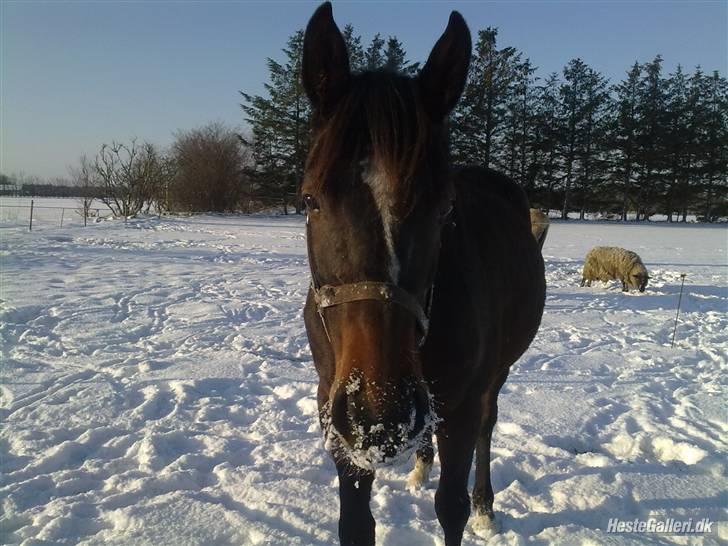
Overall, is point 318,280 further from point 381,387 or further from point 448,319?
point 448,319

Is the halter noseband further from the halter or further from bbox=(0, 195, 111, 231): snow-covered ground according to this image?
bbox=(0, 195, 111, 231): snow-covered ground

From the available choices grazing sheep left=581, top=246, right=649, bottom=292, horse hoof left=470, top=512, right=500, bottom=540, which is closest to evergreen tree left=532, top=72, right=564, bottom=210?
grazing sheep left=581, top=246, right=649, bottom=292

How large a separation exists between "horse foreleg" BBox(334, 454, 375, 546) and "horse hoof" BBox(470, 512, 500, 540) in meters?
0.98

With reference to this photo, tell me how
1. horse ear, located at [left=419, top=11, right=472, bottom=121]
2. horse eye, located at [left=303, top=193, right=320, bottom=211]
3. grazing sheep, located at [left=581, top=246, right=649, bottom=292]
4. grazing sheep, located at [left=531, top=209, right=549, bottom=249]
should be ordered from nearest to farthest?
horse eye, located at [left=303, top=193, right=320, bottom=211]
horse ear, located at [left=419, top=11, right=472, bottom=121]
grazing sheep, located at [left=531, top=209, right=549, bottom=249]
grazing sheep, located at [left=581, top=246, right=649, bottom=292]

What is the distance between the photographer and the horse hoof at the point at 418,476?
10.1 ft

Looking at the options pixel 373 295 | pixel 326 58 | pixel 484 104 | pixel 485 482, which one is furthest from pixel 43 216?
pixel 373 295

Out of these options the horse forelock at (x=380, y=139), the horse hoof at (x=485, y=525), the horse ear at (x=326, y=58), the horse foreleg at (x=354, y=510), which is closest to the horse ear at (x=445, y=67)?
the horse forelock at (x=380, y=139)

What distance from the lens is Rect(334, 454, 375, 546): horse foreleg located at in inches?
81.0

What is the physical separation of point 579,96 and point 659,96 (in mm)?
8795

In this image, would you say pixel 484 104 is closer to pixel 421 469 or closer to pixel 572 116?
pixel 572 116

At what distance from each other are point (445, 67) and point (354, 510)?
2.04m

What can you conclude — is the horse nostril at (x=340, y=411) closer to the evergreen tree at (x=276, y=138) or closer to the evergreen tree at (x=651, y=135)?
the evergreen tree at (x=276, y=138)

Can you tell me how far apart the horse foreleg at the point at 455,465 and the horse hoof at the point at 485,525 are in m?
0.55

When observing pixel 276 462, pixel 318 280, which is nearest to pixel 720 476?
pixel 276 462
